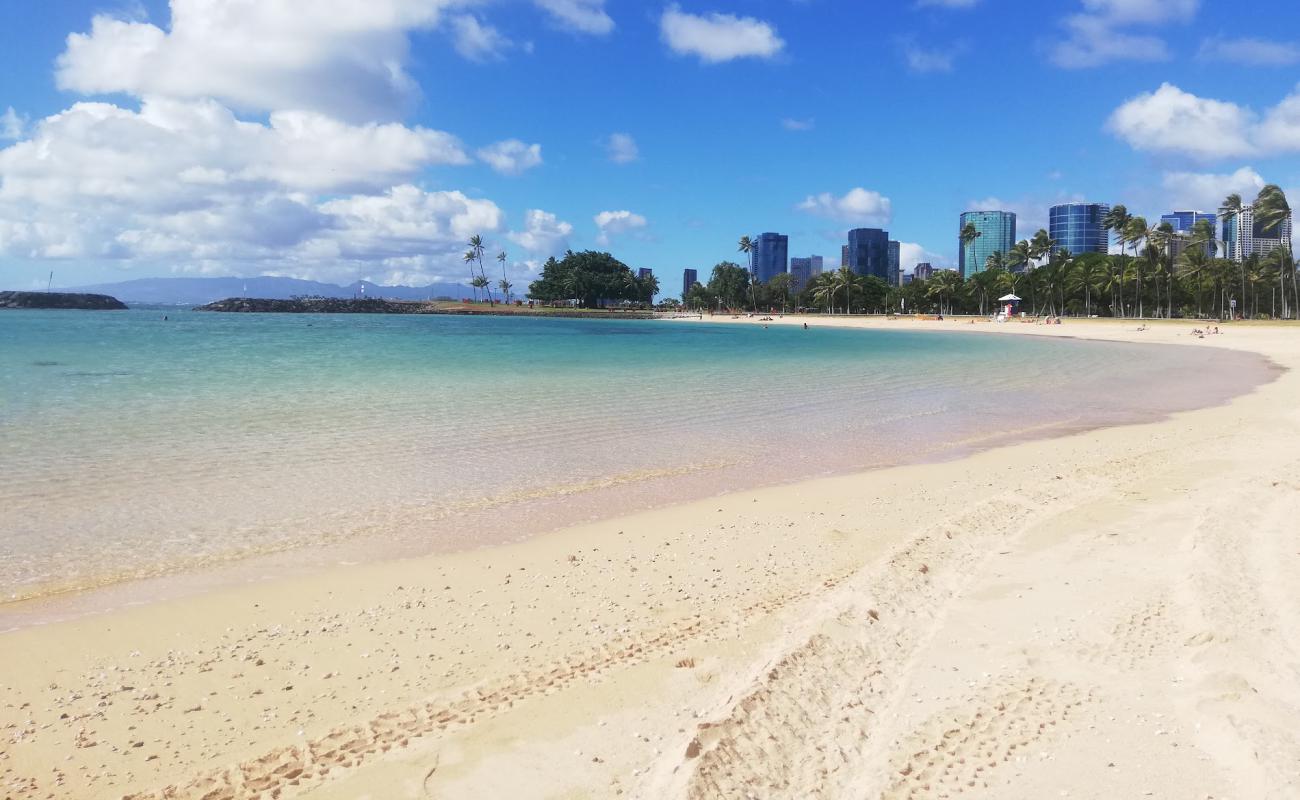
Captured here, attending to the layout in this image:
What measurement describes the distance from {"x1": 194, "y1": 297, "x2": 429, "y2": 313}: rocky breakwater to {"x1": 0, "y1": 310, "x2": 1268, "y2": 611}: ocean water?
15342 centimetres

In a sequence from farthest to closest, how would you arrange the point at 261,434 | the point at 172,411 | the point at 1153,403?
1. the point at 1153,403
2. the point at 172,411
3. the point at 261,434

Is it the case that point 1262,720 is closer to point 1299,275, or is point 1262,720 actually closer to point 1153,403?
point 1153,403

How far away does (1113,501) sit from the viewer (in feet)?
28.5

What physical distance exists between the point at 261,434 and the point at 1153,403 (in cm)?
2205

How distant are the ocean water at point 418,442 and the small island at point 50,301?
649 ft

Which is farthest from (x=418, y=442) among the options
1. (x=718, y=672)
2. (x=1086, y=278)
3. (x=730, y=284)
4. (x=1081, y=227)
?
(x=1081, y=227)

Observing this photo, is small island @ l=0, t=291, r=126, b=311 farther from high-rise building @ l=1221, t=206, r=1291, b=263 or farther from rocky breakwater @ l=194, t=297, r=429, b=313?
high-rise building @ l=1221, t=206, r=1291, b=263

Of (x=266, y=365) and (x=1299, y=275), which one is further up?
(x=1299, y=275)

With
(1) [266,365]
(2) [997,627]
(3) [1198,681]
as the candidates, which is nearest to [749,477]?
(2) [997,627]

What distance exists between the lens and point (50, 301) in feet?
603

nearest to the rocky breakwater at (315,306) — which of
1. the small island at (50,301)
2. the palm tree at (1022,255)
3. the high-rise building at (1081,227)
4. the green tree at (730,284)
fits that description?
the small island at (50,301)

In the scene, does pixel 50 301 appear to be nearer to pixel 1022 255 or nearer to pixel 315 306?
pixel 315 306

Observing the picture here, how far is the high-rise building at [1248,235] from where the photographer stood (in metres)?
73.1

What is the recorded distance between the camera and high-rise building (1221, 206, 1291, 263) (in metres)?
73.1
